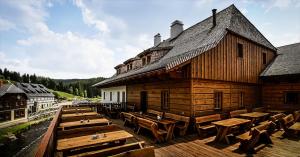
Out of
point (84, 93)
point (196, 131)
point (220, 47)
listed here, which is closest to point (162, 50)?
point (220, 47)

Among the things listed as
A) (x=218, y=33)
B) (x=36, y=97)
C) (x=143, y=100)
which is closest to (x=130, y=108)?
(x=143, y=100)

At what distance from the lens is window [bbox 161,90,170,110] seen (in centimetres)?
1048

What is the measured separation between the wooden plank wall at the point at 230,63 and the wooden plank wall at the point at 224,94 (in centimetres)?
38

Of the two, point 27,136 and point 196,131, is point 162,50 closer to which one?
point 196,131

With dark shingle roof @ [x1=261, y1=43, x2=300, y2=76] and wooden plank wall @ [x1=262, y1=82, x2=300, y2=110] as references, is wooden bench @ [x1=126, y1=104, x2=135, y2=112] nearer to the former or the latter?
wooden plank wall @ [x1=262, y1=82, x2=300, y2=110]

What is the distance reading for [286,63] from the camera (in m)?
13.3

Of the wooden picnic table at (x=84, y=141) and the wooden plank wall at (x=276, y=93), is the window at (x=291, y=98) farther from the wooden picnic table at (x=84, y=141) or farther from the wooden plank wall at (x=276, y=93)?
the wooden picnic table at (x=84, y=141)

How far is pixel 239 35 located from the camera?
11.4 meters

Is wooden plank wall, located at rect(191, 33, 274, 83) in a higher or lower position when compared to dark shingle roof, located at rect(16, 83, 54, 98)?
higher

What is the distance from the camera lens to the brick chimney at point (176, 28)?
1781 centimetres

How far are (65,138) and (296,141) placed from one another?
353 inches

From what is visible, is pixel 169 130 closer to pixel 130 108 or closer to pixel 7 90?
pixel 130 108

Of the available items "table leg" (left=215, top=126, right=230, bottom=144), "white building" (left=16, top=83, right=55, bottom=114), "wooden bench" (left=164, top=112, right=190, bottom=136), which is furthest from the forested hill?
"table leg" (left=215, top=126, right=230, bottom=144)

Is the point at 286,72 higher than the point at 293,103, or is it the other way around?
the point at 286,72
